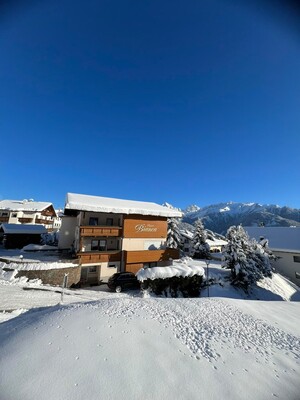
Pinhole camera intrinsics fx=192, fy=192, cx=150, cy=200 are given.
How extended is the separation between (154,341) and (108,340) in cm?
140

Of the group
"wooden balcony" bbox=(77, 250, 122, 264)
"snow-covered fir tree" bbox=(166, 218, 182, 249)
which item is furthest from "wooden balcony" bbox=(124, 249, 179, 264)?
"snow-covered fir tree" bbox=(166, 218, 182, 249)

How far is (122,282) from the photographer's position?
18.3 meters

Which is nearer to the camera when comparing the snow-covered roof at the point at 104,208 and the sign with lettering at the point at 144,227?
the snow-covered roof at the point at 104,208

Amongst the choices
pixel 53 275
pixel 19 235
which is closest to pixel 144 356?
pixel 53 275

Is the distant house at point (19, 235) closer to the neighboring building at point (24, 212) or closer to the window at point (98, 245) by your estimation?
the neighboring building at point (24, 212)

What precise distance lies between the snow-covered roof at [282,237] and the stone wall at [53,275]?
103ft

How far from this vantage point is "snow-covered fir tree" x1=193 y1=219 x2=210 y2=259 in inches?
1398

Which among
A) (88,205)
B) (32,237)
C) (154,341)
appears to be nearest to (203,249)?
(88,205)

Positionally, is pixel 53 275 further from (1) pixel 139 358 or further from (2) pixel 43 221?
(2) pixel 43 221

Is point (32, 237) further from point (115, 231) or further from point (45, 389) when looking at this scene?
point (45, 389)

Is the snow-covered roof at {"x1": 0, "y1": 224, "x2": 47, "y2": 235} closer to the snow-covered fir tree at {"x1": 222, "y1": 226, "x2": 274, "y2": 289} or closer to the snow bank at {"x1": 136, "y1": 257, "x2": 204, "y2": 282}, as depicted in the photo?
the snow bank at {"x1": 136, "y1": 257, "x2": 204, "y2": 282}

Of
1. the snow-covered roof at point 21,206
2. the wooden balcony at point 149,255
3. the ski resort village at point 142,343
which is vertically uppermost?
the snow-covered roof at point 21,206

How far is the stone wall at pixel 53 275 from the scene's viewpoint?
16.6 meters

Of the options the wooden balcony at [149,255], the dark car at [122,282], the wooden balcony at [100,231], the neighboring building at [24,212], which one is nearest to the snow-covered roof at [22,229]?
the neighboring building at [24,212]
